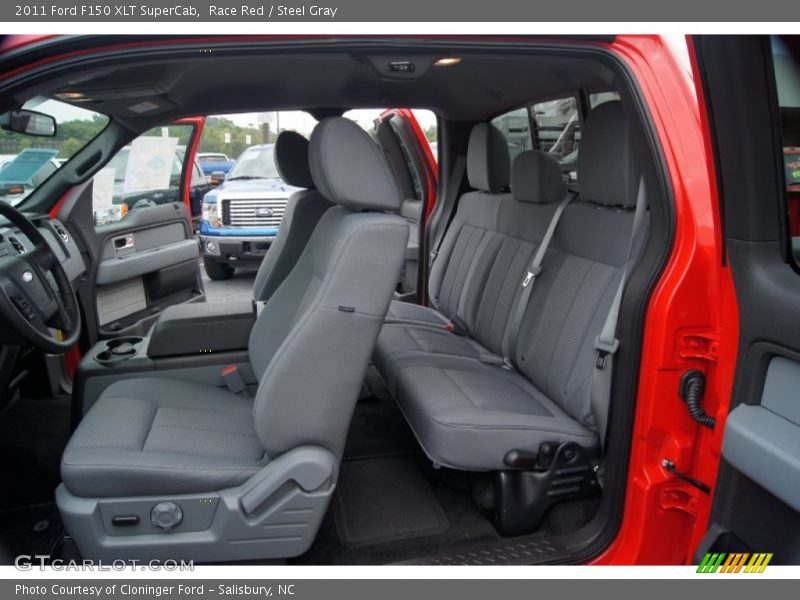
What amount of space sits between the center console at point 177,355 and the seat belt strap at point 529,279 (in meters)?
1.06

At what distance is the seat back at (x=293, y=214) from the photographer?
2.97 metres

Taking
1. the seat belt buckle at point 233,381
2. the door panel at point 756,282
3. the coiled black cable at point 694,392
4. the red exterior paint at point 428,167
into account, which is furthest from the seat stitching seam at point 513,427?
the red exterior paint at point 428,167

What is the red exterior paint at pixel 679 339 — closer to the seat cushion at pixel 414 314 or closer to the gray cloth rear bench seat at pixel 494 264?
the gray cloth rear bench seat at pixel 494 264

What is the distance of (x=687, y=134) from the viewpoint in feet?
5.54

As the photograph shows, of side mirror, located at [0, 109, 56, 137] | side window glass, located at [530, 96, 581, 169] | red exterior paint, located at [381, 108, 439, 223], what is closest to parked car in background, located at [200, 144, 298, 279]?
red exterior paint, located at [381, 108, 439, 223]

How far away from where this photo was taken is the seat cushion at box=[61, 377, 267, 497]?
67.3 inches

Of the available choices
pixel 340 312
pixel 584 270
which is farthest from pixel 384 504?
pixel 584 270

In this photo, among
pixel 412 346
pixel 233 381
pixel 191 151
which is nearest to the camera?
pixel 233 381

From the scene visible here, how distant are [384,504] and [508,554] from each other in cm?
60

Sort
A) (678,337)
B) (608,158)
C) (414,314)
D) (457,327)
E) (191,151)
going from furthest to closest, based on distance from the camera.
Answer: (191,151) → (414,314) → (457,327) → (608,158) → (678,337)

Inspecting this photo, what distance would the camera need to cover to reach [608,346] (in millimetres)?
1865

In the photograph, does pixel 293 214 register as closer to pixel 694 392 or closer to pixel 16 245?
pixel 16 245

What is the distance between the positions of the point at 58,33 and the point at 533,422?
167 centimetres

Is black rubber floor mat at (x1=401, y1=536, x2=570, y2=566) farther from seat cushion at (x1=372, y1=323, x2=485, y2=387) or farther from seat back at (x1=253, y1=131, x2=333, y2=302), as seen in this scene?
seat back at (x1=253, y1=131, x2=333, y2=302)
